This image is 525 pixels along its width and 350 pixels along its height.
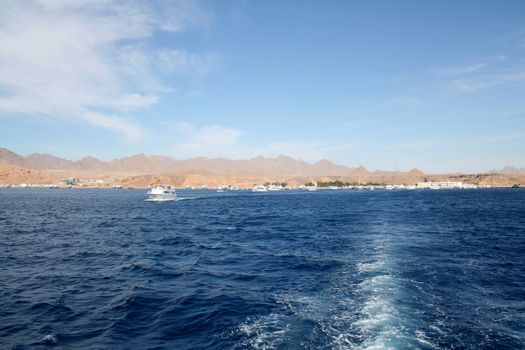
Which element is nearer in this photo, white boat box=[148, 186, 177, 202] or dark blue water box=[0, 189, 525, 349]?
dark blue water box=[0, 189, 525, 349]

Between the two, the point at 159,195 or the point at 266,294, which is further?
the point at 159,195

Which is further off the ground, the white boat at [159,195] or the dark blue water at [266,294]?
the white boat at [159,195]

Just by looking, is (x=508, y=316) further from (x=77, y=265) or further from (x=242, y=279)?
(x=77, y=265)

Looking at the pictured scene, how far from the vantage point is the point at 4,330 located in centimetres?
1864

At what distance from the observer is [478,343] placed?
16547 mm

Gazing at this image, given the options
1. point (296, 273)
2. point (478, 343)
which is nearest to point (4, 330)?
point (296, 273)

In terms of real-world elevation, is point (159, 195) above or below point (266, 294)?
above

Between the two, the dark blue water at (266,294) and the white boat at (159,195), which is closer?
the dark blue water at (266,294)

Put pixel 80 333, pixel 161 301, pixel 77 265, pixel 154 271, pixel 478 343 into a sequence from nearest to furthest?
1. pixel 478 343
2. pixel 80 333
3. pixel 161 301
4. pixel 154 271
5. pixel 77 265

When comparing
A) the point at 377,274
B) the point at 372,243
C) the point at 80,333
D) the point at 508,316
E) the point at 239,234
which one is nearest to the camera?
the point at 80,333

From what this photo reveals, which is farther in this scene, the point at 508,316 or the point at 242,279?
the point at 242,279

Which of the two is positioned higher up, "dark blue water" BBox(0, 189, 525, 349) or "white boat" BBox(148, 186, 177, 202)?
"white boat" BBox(148, 186, 177, 202)

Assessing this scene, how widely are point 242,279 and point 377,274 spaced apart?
415 inches

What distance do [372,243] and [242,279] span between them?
20653mm
